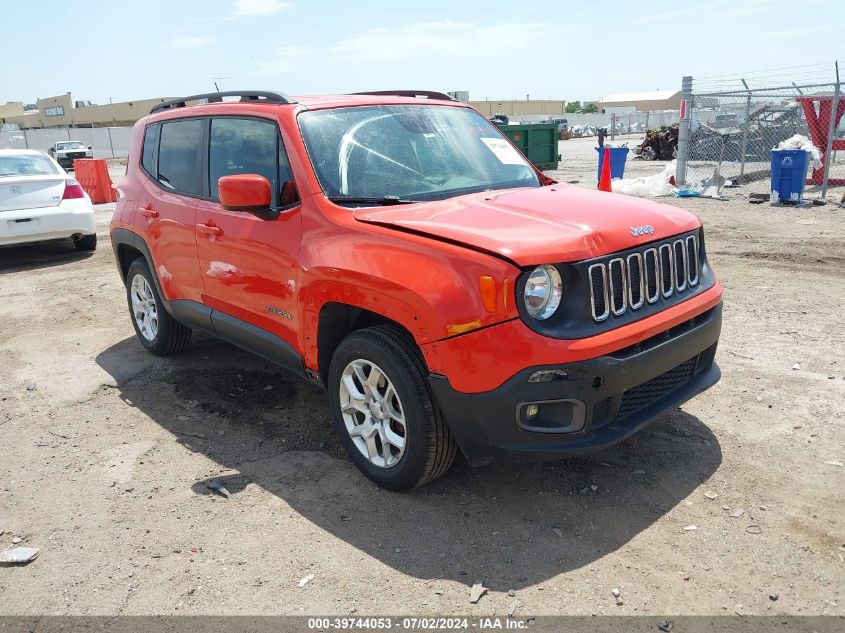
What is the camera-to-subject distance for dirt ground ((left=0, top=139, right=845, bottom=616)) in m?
2.85

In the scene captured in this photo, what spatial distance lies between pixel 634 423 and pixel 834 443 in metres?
1.50

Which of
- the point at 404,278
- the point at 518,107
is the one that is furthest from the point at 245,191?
the point at 518,107

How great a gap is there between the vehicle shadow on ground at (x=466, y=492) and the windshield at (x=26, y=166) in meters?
6.95

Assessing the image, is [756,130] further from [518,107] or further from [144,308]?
[518,107]

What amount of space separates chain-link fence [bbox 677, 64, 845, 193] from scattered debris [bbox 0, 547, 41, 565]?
13.6 metres

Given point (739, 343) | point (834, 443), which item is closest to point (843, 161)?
point (739, 343)

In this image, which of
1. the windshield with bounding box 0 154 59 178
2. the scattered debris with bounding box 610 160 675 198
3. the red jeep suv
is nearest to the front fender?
the red jeep suv

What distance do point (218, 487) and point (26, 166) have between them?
8.52 m

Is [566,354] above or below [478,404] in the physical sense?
above

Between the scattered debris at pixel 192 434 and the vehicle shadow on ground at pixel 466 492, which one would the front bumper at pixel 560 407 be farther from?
the scattered debris at pixel 192 434

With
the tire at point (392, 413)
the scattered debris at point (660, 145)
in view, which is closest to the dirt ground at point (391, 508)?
the tire at point (392, 413)

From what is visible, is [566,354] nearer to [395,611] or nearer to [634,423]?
[634,423]

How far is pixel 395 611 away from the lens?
2.75 m

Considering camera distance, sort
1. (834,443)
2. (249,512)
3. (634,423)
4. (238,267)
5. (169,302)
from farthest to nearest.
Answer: (169,302)
(238,267)
(834,443)
(249,512)
(634,423)
